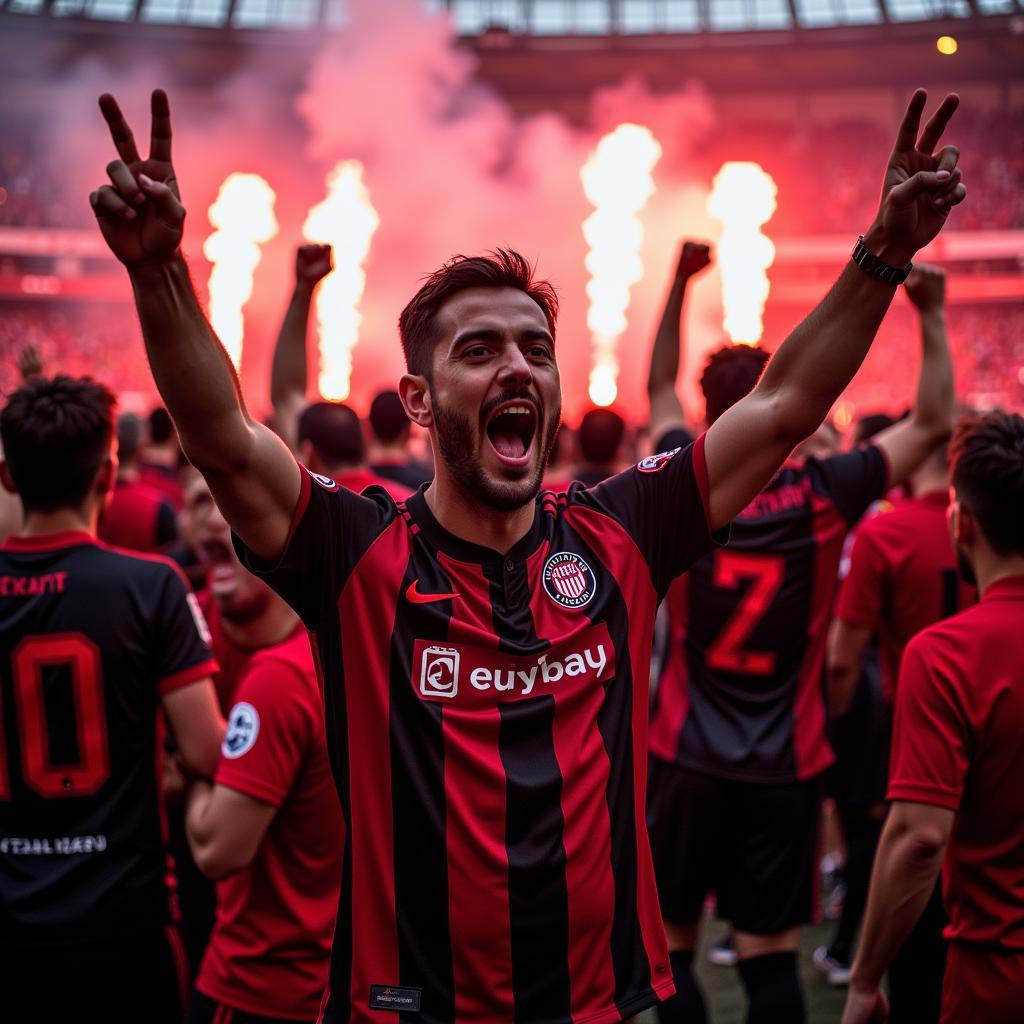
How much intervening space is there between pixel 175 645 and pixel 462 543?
100 centimetres

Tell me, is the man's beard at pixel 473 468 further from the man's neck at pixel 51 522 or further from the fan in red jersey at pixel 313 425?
the fan in red jersey at pixel 313 425

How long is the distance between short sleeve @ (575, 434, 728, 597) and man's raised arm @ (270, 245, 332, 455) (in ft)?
5.34

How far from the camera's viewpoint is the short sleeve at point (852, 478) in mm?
3828

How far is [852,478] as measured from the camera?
3.84m

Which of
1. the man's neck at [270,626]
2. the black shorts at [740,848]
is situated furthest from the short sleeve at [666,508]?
the black shorts at [740,848]

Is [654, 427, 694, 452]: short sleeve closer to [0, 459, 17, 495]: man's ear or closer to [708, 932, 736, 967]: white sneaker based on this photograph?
[0, 459, 17, 495]: man's ear

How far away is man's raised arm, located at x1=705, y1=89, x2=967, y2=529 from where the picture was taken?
2.10 meters

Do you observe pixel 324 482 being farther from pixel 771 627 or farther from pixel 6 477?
pixel 771 627

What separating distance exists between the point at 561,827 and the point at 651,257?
28316mm

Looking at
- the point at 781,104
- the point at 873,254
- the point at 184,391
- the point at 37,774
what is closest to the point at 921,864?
the point at 873,254

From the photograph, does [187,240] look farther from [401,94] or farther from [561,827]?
[561,827]

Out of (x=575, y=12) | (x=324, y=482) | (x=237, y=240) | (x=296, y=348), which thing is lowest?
(x=324, y=482)

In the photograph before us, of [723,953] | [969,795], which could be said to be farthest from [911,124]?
[723,953]

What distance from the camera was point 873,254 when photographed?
2.12 meters
